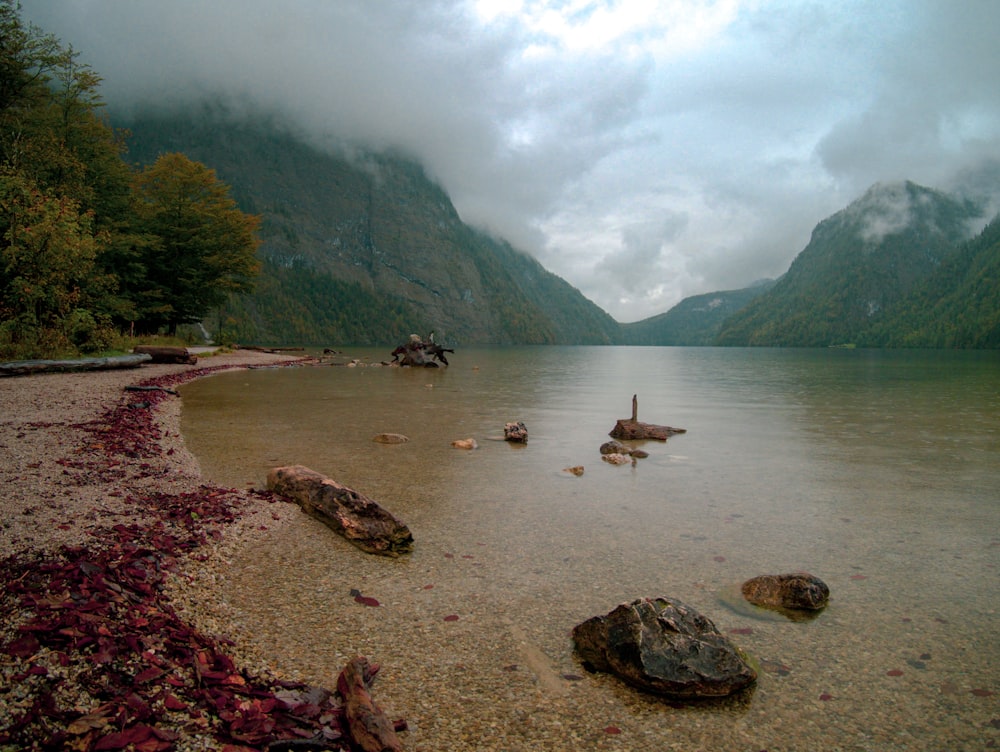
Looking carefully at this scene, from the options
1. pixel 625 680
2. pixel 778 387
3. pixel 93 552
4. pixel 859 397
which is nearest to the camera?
pixel 625 680

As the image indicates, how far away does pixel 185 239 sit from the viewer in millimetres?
51781

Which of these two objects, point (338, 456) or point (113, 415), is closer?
point (338, 456)

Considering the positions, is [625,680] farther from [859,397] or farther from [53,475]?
[859,397]

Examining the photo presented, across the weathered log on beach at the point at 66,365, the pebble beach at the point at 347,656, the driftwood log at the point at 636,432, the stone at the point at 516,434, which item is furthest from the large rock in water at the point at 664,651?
the weathered log on beach at the point at 66,365

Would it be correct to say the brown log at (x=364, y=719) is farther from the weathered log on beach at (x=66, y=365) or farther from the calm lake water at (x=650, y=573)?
the weathered log on beach at (x=66, y=365)

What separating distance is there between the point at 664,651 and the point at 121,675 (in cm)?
414

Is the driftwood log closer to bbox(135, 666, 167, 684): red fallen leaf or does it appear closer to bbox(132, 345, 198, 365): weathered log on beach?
bbox(135, 666, 167, 684): red fallen leaf

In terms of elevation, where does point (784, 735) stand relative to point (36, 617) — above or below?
below

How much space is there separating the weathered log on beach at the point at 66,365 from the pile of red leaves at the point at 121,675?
2106 cm

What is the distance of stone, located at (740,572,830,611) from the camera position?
6.26 meters

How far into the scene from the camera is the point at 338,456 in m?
13.6

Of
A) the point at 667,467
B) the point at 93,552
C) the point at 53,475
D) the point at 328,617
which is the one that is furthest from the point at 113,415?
the point at 667,467

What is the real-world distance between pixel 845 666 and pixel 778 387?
1562 inches

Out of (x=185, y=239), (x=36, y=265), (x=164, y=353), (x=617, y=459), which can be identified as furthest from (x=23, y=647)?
(x=185, y=239)
